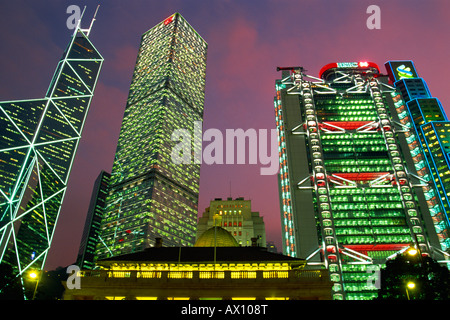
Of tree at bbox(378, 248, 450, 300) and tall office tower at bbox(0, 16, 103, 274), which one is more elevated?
tall office tower at bbox(0, 16, 103, 274)

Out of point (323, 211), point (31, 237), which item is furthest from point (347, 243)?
point (31, 237)

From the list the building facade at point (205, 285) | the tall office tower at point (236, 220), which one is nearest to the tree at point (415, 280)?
the building facade at point (205, 285)

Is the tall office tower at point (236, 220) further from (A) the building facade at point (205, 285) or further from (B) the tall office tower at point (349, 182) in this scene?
(A) the building facade at point (205, 285)

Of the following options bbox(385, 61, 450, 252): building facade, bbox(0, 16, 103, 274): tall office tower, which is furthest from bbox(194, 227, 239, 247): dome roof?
bbox(0, 16, 103, 274): tall office tower

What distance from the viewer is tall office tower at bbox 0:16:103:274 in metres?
168

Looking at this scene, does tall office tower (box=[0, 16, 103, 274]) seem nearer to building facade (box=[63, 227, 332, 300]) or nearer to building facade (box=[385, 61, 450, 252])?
building facade (box=[63, 227, 332, 300])

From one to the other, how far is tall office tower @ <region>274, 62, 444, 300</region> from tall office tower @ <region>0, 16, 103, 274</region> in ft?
438

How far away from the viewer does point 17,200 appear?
172 meters

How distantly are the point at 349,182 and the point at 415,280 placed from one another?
300 ft

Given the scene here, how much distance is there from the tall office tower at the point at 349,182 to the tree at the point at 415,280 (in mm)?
61476

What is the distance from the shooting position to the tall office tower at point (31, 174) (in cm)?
16750
